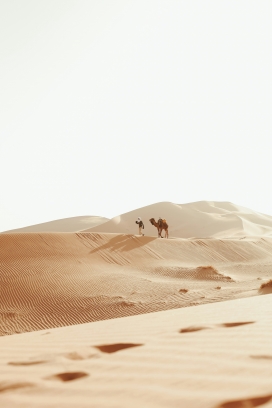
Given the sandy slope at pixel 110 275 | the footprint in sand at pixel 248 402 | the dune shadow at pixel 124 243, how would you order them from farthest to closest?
1. the dune shadow at pixel 124 243
2. the sandy slope at pixel 110 275
3. the footprint in sand at pixel 248 402

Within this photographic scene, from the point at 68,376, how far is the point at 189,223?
53.8m

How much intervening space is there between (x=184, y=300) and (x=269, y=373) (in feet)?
31.5

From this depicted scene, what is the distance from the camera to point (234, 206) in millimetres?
77188

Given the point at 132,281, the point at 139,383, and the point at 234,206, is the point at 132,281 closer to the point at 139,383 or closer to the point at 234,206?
the point at 139,383

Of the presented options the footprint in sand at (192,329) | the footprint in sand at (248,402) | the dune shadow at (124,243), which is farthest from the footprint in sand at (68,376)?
the dune shadow at (124,243)

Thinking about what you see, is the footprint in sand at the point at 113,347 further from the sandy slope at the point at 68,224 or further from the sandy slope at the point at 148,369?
the sandy slope at the point at 68,224

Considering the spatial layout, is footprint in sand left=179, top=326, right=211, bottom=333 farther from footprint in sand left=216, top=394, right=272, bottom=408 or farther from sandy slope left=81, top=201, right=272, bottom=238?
sandy slope left=81, top=201, right=272, bottom=238

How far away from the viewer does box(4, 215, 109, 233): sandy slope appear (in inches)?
2987

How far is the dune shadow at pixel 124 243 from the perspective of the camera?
2152cm

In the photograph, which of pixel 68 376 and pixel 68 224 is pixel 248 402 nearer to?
pixel 68 376

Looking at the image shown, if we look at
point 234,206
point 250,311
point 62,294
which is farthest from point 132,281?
point 234,206

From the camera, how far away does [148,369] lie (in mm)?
2906

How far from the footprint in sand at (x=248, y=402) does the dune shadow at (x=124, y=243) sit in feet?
60.3

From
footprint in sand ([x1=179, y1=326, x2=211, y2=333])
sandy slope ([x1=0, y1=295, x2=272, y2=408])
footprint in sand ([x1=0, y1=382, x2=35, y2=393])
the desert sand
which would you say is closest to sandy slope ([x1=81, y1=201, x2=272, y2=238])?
the desert sand
